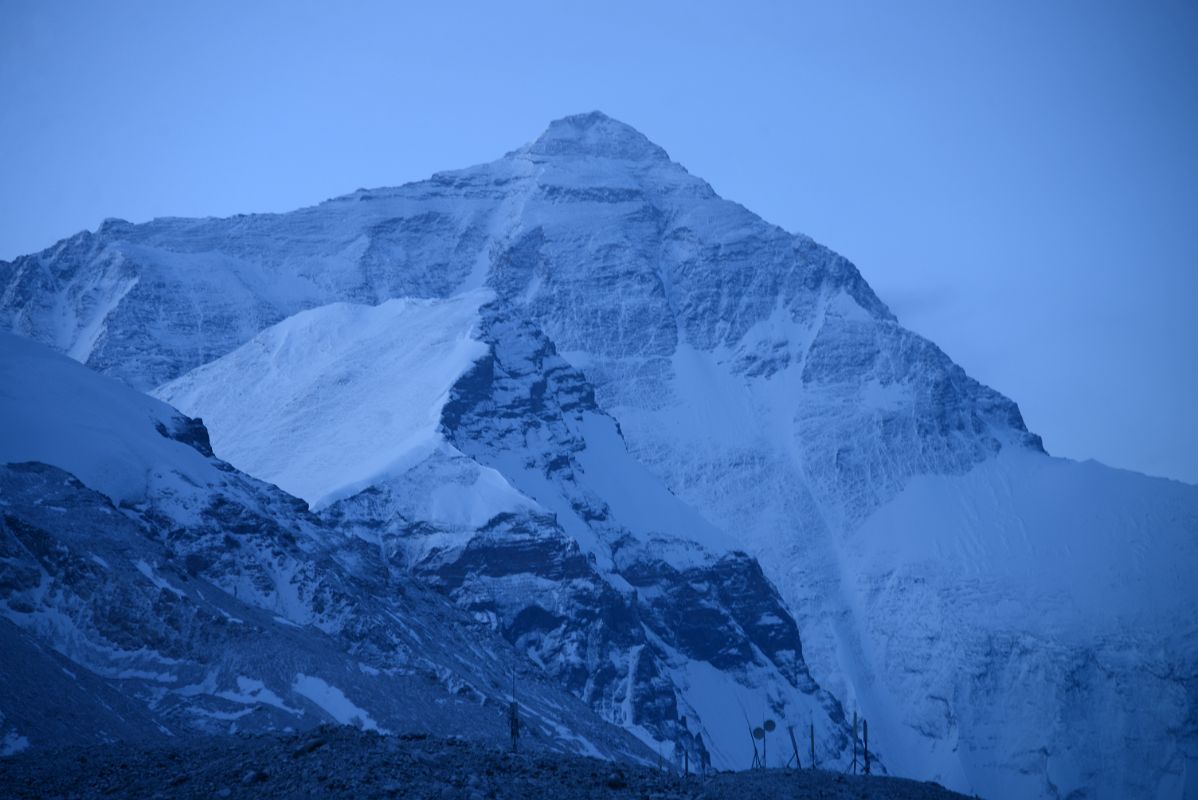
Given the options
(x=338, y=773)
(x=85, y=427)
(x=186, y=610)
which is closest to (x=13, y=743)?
(x=186, y=610)

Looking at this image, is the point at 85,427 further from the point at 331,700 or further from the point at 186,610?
the point at 331,700

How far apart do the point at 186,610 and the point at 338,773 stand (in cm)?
8274

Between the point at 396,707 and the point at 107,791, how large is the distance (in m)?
80.2

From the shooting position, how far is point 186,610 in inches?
5037

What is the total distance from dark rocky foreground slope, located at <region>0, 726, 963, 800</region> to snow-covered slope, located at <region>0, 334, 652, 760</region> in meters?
35.9

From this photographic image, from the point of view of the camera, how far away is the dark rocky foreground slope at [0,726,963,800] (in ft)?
160

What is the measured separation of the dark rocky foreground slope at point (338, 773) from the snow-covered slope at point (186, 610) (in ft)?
118

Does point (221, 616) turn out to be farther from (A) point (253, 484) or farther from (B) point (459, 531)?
(B) point (459, 531)

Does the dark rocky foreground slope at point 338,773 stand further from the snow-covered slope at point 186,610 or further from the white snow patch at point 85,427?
the white snow patch at point 85,427

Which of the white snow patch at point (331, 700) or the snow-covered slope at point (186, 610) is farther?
the white snow patch at point (331, 700)

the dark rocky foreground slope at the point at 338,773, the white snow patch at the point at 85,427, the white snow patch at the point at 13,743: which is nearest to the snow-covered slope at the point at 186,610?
the white snow patch at the point at 13,743

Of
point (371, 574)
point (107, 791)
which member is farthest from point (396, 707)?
point (107, 791)

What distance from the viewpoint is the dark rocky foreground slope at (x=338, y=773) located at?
48750mm

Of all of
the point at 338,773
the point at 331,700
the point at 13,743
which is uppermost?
the point at 331,700
